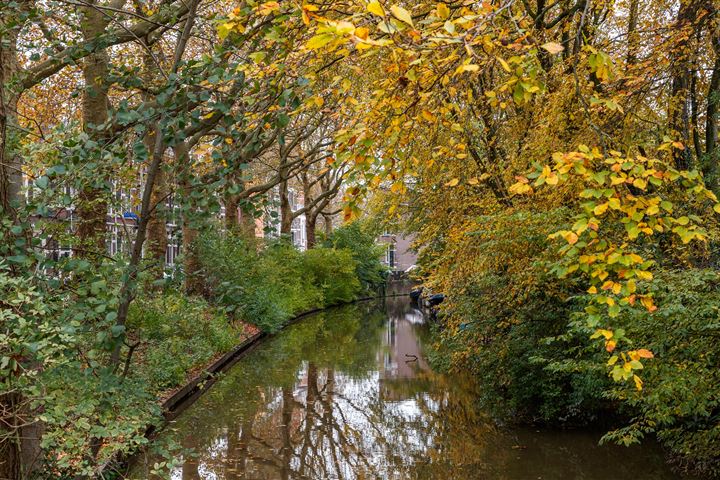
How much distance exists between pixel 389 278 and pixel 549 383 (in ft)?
143

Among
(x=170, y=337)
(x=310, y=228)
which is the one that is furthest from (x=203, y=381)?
(x=310, y=228)

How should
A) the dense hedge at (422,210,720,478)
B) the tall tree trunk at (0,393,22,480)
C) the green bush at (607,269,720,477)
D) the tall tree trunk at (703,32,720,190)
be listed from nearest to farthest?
1. the tall tree trunk at (0,393,22,480)
2. the green bush at (607,269,720,477)
3. the dense hedge at (422,210,720,478)
4. the tall tree trunk at (703,32,720,190)

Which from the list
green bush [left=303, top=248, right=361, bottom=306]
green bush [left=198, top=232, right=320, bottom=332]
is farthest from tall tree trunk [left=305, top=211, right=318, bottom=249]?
green bush [left=198, top=232, right=320, bottom=332]

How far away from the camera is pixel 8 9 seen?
4.63m

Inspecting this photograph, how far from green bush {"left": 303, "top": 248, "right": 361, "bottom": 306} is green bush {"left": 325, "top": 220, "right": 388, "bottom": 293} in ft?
5.01

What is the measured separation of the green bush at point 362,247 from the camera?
40125 mm

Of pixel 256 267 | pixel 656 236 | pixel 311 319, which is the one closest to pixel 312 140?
pixel 311 319

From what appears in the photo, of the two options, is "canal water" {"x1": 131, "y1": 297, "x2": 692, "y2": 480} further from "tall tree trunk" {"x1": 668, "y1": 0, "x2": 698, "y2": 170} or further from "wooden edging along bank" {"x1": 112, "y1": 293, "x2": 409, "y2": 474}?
"tall tree trunk" {"x1": 668, "y1": 0, "x2": 698, "y2": 170}

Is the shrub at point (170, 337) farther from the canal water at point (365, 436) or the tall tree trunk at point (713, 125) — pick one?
the tall tree trunk at point (713, 125)

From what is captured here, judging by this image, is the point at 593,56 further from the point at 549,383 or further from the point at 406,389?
the point at 406,389

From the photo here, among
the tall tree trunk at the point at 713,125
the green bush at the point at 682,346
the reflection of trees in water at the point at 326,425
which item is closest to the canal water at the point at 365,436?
the reflection of trees in water at the point at 326,425

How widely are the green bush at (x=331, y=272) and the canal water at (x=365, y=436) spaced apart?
17096 millimetres

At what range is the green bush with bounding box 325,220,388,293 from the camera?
40125 millimetres

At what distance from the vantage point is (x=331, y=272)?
36.5 m
